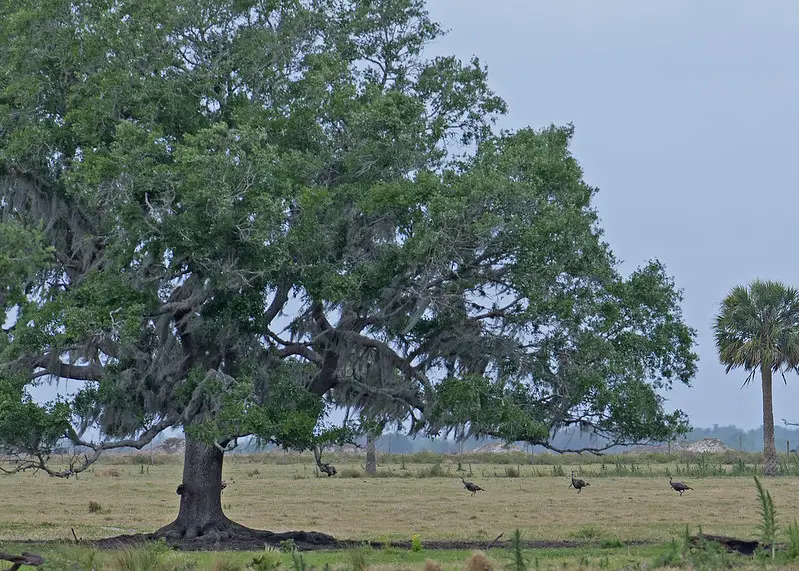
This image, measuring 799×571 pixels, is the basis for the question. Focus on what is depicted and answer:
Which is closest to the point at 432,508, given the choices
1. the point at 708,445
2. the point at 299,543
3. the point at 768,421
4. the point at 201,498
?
the point at 299,543

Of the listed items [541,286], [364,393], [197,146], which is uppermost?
[197,146]

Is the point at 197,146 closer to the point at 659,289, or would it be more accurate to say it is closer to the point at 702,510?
the point at 659,289

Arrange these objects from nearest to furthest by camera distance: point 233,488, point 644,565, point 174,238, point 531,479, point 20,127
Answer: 1. point 644,565
2. point 174,238
3. point 20,127
4. point 233,488
5. point 531,479

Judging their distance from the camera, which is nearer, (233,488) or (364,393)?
(364,393)

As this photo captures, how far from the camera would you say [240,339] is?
2086cm

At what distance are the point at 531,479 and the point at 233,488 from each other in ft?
43.6

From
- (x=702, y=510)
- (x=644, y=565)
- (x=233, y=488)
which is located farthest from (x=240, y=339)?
(x=233, y=488)

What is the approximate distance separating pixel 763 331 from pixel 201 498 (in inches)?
1237

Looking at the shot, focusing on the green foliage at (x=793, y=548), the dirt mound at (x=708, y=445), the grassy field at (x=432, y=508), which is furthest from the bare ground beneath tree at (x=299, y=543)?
the dirt mound at (x=708, y=445)

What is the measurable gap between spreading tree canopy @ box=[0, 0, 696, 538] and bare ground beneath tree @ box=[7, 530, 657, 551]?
2.33 feet

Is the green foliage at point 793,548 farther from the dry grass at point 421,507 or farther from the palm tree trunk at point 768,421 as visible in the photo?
the palm tree trunk at point 768,421

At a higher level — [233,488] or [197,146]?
[197,146]

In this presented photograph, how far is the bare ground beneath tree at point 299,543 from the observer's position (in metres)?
20.8

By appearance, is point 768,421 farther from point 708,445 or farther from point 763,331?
point 708,445
